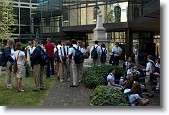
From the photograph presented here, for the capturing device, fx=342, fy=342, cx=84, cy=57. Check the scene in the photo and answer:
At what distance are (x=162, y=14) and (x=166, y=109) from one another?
1.56 meters

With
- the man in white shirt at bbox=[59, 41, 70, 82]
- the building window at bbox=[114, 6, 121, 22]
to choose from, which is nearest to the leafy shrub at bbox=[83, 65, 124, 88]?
the man in white shirt at bbox=[59, 41, 70, 82]

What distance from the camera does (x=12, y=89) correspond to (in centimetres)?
1242

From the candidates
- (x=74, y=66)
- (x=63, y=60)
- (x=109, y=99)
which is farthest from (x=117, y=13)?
(x=109, y=99)

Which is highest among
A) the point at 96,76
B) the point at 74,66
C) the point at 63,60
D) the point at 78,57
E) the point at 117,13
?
the point at 117,13

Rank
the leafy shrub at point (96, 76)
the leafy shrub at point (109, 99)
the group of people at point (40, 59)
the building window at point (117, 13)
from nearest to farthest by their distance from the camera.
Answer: the leafy shrub at point (109, 99) < the group of people at point (40, 59) < the leafy shrub at point (96, 76) < the building window at point (117, 13)

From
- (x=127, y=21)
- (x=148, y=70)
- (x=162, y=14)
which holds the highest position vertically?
(x=127, y=21)

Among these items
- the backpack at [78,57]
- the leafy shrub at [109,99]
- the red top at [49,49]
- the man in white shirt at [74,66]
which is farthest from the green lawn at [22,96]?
the red top at [49,49]

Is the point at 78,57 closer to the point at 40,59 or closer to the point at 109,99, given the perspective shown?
the point at 40,59

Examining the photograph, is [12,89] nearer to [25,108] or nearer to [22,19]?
[25,108]

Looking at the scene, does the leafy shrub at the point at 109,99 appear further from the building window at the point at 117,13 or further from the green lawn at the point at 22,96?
the building window at the point at 117,13

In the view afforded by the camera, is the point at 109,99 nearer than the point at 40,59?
Yes

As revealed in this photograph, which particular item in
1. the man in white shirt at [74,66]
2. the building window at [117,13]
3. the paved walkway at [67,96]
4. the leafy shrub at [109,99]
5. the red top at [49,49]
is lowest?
the paved walkway at [67,96]

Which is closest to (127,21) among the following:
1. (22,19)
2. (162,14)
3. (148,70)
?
(148,70)

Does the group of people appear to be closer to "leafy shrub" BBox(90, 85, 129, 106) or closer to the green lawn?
the green lawn
